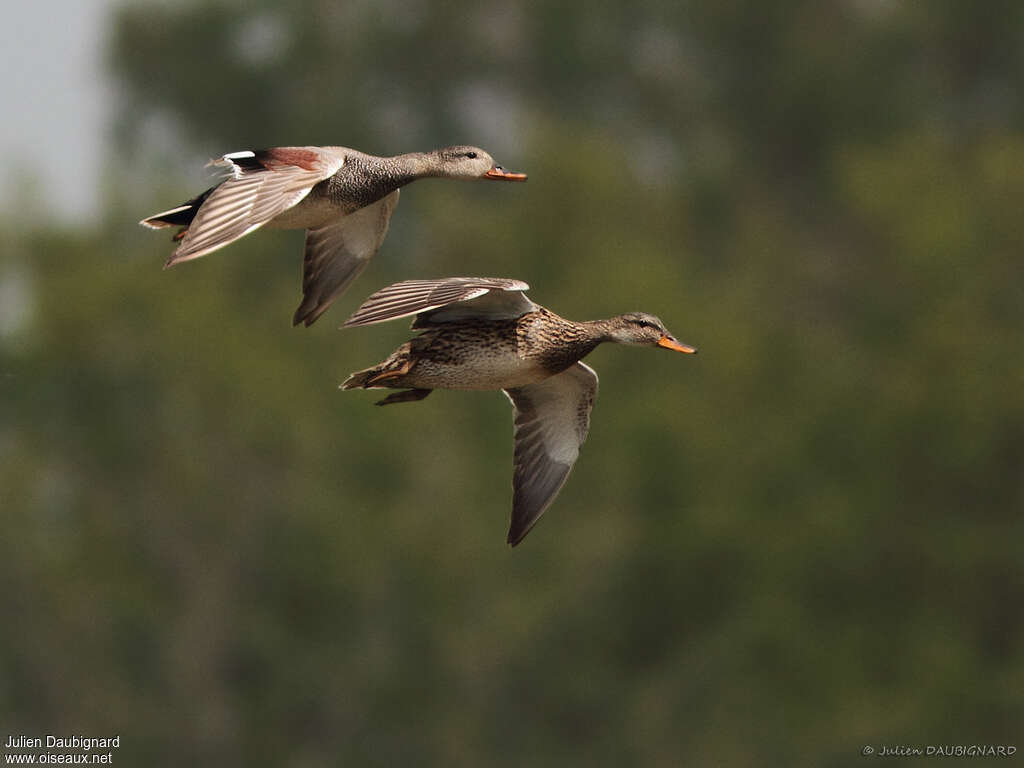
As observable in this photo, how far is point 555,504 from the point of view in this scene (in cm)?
4059

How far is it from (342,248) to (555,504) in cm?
2622

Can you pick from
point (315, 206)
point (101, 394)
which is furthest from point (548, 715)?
point (315, 206)

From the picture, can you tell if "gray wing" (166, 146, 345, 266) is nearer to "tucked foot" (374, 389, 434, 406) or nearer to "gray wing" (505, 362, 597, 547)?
"tucked foot" (374, 389, 434, 406)

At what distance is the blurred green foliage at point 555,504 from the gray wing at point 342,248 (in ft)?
69.1

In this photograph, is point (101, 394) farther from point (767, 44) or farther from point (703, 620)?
point (767, 44)

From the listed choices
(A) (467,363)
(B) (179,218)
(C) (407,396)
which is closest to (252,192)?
(B) (179,218)

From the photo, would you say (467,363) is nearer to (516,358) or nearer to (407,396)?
(516,358)

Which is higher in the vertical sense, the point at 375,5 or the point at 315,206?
the point at 315,206

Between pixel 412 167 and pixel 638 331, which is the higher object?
pixel 412 167

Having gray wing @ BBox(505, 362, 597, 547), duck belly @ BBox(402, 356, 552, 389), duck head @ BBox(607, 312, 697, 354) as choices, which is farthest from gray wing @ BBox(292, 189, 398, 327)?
duck head @ BBox(607, 312, 697, 354)

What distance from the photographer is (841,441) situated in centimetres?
5112

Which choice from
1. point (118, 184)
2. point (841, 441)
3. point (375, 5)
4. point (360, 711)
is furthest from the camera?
point (375, 5)

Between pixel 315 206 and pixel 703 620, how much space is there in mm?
33077

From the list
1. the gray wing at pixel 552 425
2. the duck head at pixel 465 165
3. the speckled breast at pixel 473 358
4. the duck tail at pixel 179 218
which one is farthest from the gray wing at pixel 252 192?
the gray wing at pixel 552 425
